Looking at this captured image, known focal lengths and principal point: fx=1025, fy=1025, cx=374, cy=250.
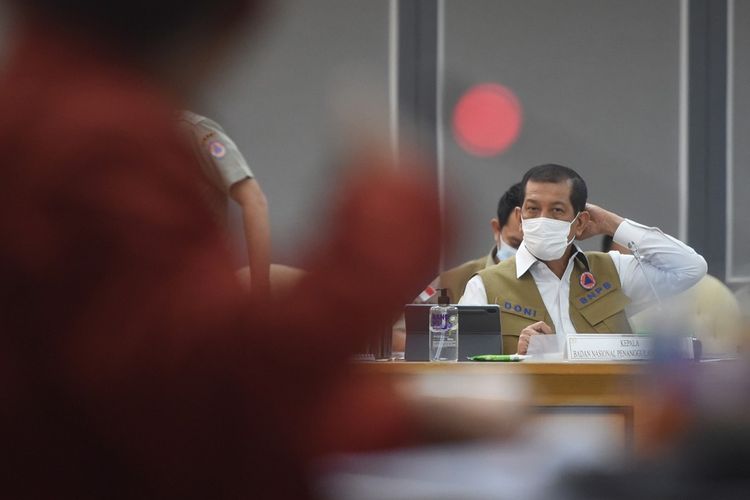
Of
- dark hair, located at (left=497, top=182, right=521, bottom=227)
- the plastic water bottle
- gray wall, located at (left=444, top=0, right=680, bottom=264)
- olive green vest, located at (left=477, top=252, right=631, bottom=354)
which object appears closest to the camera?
the plastic water bottle

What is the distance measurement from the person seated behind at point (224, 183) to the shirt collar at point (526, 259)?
279 centimetres

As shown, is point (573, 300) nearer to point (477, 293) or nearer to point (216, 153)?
point (477, 293)

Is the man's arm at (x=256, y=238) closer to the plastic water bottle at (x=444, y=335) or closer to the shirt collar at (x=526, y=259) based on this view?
the plastic water bottle at (x=444, y=335)

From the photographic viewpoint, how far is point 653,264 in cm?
334

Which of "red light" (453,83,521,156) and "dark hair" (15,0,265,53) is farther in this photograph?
"red light" (453,83,521,156)

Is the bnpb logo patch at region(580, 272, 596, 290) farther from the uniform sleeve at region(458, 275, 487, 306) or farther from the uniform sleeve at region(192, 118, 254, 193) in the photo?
the uniform sleeve at region(192, 118, 254, 193)

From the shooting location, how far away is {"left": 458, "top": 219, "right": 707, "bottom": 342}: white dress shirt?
3.12 m

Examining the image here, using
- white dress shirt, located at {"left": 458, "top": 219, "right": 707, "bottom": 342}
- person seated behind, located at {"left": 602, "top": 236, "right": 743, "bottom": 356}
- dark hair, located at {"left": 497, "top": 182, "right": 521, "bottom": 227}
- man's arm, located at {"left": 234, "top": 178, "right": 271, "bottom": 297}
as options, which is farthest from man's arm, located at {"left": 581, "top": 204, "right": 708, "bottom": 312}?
man's arm, located at {"left": 234, "top": 178, "right": 271, "bottom": 297}

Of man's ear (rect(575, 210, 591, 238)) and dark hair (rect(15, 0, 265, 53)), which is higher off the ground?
man's ear (rect(575, 210, 591, 238))

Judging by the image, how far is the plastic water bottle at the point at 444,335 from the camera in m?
2.50

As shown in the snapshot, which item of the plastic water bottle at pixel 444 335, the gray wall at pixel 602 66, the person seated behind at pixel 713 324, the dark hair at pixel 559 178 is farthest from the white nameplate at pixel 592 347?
the gray wall at pixel 602 66

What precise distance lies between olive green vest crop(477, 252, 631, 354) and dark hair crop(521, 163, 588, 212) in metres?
0.18

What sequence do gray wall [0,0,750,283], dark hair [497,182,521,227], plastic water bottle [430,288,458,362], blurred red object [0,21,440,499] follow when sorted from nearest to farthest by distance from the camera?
blurred red object [0,21,440,499] < plastic water bottle [430,288,458,362] < dark hair [497,182,521,227] < gray wall [0,0,750,283]

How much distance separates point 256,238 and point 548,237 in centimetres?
278
